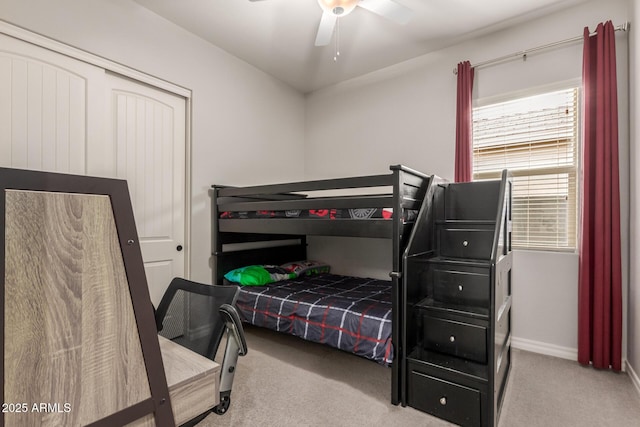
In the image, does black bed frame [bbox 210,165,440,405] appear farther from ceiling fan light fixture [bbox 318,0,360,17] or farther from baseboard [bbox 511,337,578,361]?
baseboard [bbox 511,337,578,361]

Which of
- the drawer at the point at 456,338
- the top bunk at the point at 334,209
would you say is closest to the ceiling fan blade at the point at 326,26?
the top bunk at the point at 334,209

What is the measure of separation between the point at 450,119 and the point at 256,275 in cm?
238

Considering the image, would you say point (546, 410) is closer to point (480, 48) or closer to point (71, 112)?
point (480, 48)

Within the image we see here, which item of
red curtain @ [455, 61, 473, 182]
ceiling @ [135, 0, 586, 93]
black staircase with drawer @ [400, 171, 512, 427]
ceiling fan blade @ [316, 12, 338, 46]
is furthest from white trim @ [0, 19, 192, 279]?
red curtain @ [455, 61, 473, 182]

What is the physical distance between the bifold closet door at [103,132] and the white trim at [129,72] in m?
0.03

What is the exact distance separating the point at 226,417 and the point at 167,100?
8.19ft

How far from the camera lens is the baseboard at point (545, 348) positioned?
2.58m

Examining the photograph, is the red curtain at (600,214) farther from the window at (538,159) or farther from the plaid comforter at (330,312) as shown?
the plaid comforter at (330,312)

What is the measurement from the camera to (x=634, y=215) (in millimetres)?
2227

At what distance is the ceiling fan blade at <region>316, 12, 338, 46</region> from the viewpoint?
2211mm

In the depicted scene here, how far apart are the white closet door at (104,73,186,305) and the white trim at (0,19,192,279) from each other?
4 centimetres

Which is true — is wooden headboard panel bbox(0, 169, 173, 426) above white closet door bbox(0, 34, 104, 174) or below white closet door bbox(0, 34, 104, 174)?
below

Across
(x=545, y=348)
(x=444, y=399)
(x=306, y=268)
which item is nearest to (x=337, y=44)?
(x=306, y=268)

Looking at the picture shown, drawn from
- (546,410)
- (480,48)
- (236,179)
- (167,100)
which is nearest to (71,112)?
(167,100)
